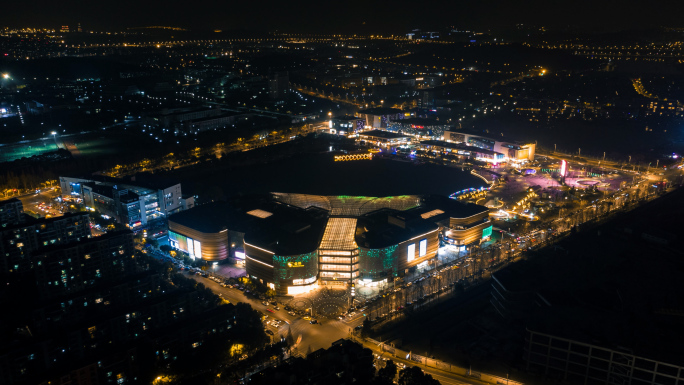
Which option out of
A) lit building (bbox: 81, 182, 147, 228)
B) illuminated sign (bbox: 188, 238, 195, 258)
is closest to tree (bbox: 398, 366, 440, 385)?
illuminated sign (bbox: 188, 238, 195, 258)

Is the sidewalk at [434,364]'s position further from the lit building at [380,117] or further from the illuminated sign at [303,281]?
the lit building at [380,117]

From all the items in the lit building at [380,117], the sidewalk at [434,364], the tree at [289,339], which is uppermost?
the lit building at [380,117]

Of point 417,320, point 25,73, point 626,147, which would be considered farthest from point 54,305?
point 25,73

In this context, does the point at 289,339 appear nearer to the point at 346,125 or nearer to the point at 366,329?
the point at 366,329

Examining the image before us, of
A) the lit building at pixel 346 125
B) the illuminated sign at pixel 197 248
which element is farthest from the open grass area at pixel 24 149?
the illuminated sign at pixel 197 248

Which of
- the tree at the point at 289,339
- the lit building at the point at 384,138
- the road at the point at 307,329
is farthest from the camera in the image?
the lit building at the point at 384,138

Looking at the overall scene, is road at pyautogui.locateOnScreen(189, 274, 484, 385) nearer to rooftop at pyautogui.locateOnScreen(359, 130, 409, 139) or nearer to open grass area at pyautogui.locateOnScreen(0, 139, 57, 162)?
rooftop at pyautogui.locateOnScreen(359, 130, 409, 139)
